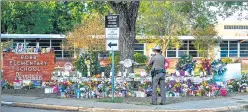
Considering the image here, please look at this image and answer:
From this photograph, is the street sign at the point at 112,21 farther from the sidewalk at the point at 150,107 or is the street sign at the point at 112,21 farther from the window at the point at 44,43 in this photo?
the window at the point at 44,43

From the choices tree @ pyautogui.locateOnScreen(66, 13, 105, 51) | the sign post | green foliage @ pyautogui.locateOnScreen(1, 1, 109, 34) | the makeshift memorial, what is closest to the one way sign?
the sign post

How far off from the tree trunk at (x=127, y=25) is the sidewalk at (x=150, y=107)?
366 centimetres

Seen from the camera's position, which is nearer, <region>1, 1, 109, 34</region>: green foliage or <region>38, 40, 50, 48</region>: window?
<region>38, 40, 50, 48</region>: window

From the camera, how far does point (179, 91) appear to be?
1673 cm

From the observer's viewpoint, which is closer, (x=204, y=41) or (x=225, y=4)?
(x=225, y=4)

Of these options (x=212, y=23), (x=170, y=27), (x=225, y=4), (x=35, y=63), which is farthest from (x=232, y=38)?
(x=35, y=63)

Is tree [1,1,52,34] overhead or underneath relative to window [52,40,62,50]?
overhead

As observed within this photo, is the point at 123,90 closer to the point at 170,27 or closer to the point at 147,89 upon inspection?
the point at 147,89

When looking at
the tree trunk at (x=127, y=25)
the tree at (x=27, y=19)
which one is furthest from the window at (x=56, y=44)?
the tree trunk at (x=127, y=25)

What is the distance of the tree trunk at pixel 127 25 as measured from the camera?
18.0 meters

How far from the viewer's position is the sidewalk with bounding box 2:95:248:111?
13703 mm

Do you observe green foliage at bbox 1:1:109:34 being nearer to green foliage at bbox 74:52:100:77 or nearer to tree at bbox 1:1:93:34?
tree at bbox 1:1:93:34

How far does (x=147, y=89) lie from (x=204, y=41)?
30.8 metres

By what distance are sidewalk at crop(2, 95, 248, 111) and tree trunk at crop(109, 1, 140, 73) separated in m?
3.66
